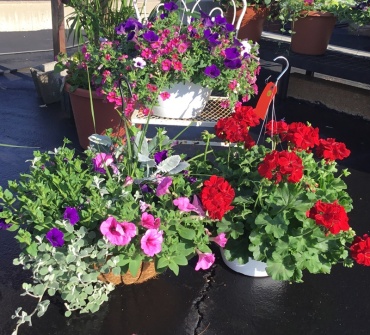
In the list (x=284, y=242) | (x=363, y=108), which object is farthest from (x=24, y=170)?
(x=363, y=108)

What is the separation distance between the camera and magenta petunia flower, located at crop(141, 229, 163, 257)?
1.74m

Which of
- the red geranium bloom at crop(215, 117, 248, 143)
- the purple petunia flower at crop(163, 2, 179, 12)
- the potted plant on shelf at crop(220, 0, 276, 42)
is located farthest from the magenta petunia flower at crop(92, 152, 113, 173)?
the potted plant on shelf at crop(220, 0, 276, 42)

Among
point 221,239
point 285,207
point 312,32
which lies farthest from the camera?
point 312,32

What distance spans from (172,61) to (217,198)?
1171mm

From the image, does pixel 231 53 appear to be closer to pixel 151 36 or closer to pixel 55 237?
pixel 151 36

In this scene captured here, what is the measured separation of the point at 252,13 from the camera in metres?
4.52

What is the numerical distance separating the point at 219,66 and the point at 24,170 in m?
1.61

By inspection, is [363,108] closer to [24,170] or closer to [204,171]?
[204,171]

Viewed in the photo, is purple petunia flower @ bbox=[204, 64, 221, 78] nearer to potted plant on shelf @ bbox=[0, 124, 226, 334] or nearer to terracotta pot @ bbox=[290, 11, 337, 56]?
potted plant on shelf @ bbox=[0, 124, 226, 334]

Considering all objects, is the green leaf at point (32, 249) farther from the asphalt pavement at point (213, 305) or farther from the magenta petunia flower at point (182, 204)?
the magenta petunia flower at point (182, 204)

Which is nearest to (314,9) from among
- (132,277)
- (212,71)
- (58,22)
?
(212,71)

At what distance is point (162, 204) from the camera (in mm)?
1981

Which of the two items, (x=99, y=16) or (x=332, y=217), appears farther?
(x=99, y=16)

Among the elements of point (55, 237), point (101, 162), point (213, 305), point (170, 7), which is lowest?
point (213, 305)
